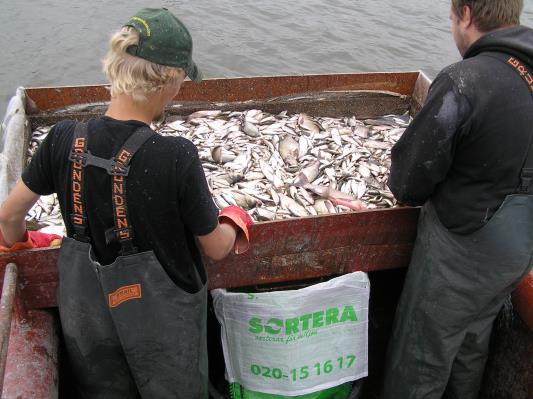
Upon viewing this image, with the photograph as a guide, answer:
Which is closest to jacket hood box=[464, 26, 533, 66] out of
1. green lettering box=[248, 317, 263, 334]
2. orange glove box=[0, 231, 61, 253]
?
green lettering box=[248, 317, 263, 334]

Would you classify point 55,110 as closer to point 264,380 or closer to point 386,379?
point 264,380

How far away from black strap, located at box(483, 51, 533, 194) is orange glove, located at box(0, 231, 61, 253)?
2.50 meters

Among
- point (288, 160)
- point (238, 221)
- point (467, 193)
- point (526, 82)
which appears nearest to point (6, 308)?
point (238, 221)

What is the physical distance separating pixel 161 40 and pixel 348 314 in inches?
82.2

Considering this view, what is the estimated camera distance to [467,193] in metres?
2.54

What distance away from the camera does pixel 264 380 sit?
305 centimetres

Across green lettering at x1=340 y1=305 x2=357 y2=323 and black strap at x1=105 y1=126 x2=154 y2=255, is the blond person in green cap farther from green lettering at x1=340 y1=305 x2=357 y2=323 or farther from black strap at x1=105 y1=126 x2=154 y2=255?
green lettering at x1=340 y1=305 x2=357 y2=323

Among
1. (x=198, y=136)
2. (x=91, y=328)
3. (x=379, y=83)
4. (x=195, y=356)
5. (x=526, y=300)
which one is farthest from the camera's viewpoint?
(x=379, y=83)

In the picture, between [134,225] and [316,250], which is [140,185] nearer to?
[134,225]

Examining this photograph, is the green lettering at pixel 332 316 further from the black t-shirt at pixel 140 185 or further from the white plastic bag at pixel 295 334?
the black t-shirt at pixel 140 185

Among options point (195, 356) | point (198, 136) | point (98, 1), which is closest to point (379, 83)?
point (198, 136)

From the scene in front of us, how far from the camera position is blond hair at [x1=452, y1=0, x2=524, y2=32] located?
7.75ft

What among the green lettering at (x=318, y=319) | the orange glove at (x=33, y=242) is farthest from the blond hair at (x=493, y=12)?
the orange glove at (x=33, y=242)

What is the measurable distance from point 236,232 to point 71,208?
0.77 m
